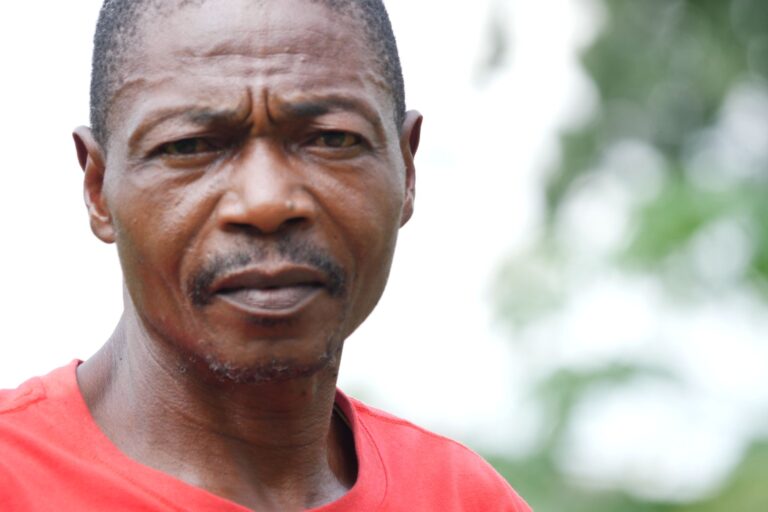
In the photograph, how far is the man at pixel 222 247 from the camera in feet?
11.1

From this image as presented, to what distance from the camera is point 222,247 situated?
3.38 m

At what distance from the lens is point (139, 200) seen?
348cm

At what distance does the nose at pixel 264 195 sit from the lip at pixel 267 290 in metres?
0.09

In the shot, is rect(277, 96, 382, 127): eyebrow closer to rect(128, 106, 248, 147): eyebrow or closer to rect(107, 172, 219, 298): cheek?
rect(128, 106, 248, 147): eyebrow

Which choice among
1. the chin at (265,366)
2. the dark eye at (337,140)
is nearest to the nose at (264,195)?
the dark eye at (337,140)

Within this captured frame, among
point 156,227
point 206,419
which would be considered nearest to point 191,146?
point 156,227

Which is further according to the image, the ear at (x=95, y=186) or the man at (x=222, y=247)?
the ear at (x=95, y=186)

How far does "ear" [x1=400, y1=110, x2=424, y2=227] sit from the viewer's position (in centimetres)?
395

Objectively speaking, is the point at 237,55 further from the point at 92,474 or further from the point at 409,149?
the point at 92,474

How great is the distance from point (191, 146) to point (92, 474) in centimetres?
74

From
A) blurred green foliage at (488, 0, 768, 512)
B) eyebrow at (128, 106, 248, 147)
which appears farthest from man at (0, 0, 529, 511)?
blurred green foliage at (488, 0, 768, 512)

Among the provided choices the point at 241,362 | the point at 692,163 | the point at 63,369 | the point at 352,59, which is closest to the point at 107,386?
the point at 63,369

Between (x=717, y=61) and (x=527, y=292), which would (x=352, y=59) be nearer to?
(x=527, y=292)

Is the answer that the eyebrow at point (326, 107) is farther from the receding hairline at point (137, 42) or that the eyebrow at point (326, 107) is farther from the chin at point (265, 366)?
the chin at point (265, 366)
